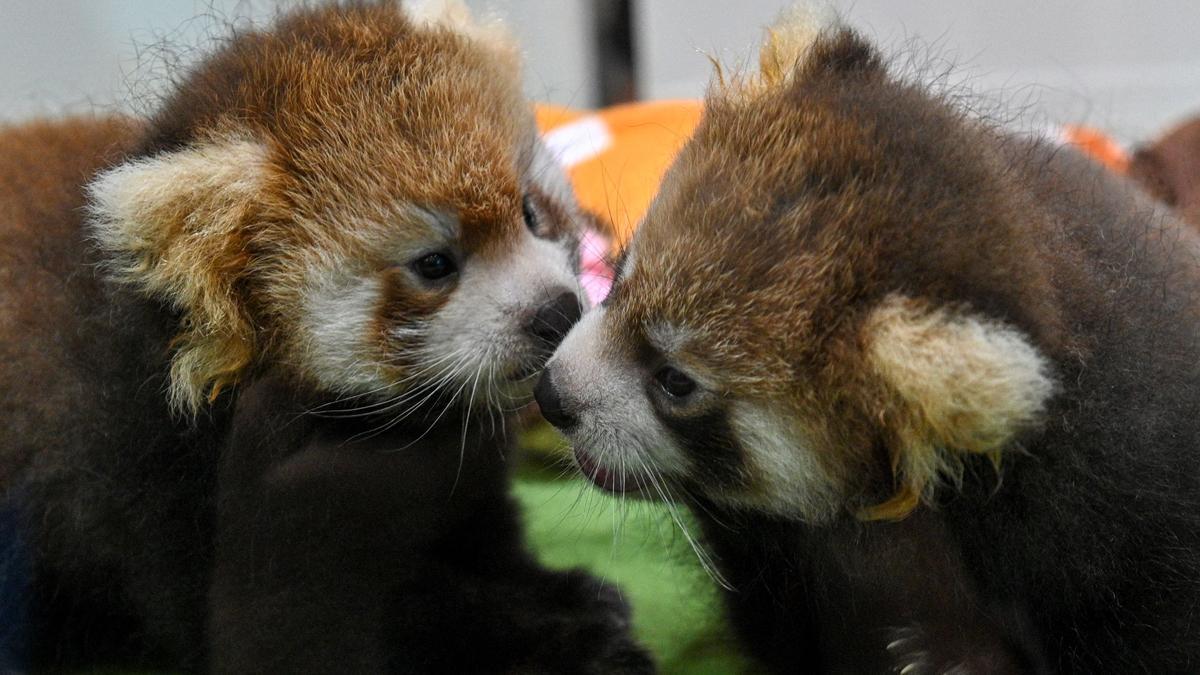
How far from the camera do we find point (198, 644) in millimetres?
2145

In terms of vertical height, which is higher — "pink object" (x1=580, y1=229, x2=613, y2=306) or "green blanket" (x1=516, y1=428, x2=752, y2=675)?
"pink object" (x1=580, y1=229, x2=613, y2=306)

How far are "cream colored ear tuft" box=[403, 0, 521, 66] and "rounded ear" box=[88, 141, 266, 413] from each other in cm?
77

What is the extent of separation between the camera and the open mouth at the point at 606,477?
208 centimetres

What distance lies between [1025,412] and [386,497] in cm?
121

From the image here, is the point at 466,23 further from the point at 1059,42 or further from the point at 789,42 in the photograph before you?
the point at 1059,42

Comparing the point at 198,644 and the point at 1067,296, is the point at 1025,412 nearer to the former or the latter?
the point at 1067,296

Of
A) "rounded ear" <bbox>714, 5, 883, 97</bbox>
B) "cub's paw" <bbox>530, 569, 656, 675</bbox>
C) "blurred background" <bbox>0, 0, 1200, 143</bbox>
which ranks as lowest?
"cub's paw" <bbox>530, 569, 656, 675</bbox>

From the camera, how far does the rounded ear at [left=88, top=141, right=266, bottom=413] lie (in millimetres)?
2117

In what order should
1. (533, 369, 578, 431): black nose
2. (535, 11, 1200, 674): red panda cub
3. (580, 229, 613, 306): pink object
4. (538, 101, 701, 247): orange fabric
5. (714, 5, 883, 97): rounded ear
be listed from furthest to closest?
(538, 101, 701, 247): orange fabric, (580, 229, 613, 306): pink object, (714, 5, 883, 97): rounded ear, (533, 369, 578, 431): black nose, (535, 11, 1200, 674): red panda cub

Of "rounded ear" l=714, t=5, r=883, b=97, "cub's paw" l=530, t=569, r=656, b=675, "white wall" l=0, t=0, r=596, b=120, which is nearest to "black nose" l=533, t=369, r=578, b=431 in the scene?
"cub's paw" l=530, t=569, r=656, b=675

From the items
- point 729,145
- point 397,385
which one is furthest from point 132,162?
point 729,145

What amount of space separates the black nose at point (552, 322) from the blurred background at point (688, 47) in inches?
27.8

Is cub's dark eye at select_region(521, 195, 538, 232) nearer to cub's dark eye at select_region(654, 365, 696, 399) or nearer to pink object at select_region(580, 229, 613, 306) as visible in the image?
pink object at select_region(580, 229, 613, 306)

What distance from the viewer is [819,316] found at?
1.75 m
